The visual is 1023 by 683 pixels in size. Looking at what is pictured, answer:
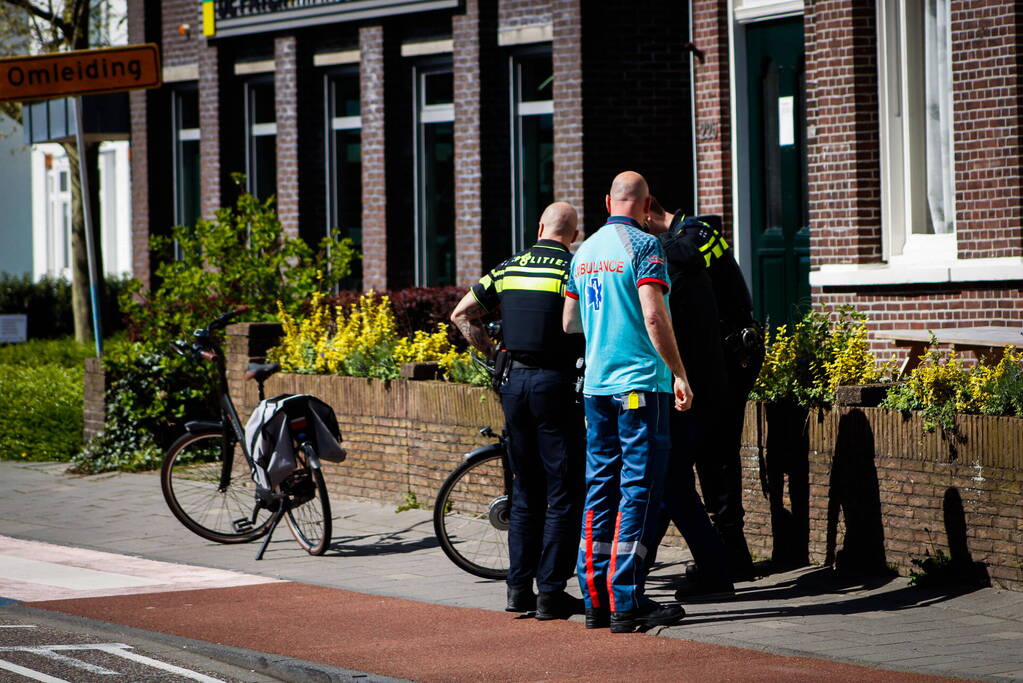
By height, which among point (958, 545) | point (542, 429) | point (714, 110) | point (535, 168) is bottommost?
point (958, 545)

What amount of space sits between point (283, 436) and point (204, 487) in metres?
1.09

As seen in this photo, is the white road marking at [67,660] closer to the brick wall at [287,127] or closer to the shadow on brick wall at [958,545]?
the shadow on brick wall at [958,545]

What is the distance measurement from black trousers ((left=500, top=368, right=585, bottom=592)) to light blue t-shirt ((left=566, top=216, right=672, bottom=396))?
35 cm

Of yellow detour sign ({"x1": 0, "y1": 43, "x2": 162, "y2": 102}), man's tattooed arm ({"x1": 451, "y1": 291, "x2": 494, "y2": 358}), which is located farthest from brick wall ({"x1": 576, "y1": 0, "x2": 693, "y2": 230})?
man's tattooed arm ({"x1": 451, "y1": 291, "x2": 494, "y2": 358})

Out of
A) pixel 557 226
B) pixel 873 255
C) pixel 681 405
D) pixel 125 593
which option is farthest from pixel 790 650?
pixel 873 255

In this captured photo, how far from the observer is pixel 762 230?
14227 mm

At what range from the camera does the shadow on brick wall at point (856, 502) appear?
8219mm

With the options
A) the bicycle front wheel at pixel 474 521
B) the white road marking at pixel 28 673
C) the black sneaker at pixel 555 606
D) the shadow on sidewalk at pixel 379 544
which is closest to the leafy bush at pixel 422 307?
the shadow on sidewalk at pixel 379 544

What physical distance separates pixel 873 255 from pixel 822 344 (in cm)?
370

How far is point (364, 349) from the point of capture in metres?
11.8

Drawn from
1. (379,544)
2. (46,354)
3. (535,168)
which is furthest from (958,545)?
(46,354)

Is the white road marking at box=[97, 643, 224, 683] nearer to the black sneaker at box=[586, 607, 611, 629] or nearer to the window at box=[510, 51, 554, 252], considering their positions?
the black sneaker at box=[586, 607, 611, 629]

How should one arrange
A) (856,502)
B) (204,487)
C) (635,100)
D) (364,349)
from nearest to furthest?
1. (856,502)
2. (204,487)
3. (364,349)
4. (635,100)

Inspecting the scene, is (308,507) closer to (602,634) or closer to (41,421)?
(602,634)
